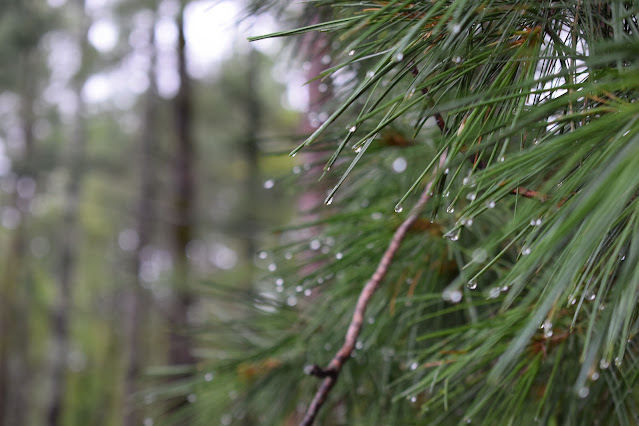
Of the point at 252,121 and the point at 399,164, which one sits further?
the point at 252,121

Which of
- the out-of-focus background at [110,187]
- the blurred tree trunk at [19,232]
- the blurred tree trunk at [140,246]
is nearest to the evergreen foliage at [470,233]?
the out-of-focus background at [110,187]

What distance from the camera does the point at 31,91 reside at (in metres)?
5.52

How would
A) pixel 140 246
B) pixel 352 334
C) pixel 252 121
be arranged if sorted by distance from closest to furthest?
pixel 352 334 < pixel 140 246 < pixel 252 121

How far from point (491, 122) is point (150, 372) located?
759 mm

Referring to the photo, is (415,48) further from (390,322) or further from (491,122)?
(390,322)

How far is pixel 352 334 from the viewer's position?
0.65m

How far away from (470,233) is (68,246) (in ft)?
17.2

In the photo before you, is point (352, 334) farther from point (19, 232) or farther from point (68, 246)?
point (19, 232)

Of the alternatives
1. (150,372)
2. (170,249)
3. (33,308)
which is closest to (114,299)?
(33,308)

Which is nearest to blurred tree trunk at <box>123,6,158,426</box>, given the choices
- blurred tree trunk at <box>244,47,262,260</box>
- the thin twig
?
blurred tree trunk at <box>244,47,262,260</box>

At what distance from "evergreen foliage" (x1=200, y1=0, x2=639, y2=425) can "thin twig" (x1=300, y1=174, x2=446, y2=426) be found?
37mm

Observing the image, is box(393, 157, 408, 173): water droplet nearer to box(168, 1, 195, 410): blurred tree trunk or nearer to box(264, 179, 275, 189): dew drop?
box(264, 179, 275, 189): dew drop

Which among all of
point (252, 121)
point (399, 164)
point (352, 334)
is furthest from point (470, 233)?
point (252, 121)

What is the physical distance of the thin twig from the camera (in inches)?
23.6
